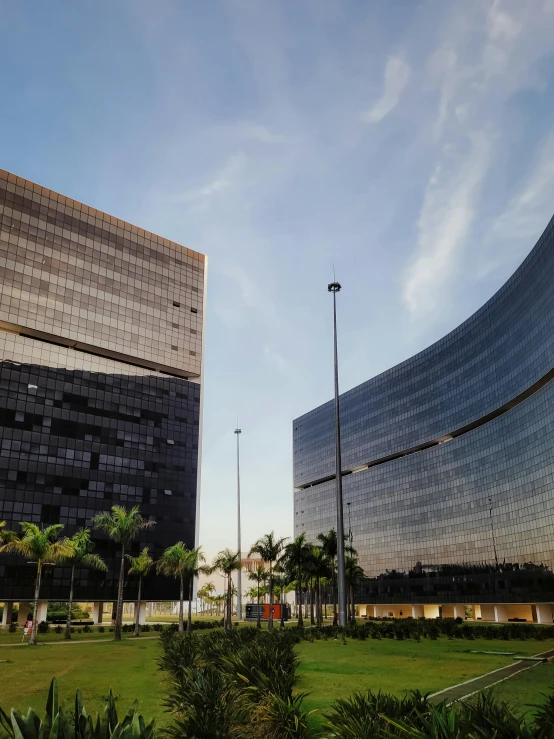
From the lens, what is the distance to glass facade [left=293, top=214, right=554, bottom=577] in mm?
93938

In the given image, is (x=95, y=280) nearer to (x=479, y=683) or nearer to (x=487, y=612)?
(x=487, y=612)

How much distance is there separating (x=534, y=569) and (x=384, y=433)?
55.7m

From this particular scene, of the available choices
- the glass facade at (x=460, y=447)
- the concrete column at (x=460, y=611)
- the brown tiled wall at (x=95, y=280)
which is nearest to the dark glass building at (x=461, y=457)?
the glass facade at (x=460, y=447)

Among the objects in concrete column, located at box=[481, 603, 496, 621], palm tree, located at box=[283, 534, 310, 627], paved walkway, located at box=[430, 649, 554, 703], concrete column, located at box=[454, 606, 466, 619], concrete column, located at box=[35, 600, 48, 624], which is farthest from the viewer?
concrete column, located at box=[454, 606, 466, 619]

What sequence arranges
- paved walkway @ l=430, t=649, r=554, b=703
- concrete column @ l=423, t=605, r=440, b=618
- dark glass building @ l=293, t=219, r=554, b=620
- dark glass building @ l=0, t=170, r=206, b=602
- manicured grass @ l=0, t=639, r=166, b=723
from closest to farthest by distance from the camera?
paved walkway @ l=430, t=649, r=554, b=703, manicured grass @ l=0, t=639, r=166, b=723, dark glass building @ l=0, t=170, r=206, b=602, dark glass building @ l=293, t=219, r=554, b=620, concrete column @ l=423, t=605, r=440, b=618

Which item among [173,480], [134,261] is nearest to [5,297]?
[134,261]

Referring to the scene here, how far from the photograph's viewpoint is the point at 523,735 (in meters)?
6.97

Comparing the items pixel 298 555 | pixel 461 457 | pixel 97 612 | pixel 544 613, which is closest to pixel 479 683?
pixel 298 555

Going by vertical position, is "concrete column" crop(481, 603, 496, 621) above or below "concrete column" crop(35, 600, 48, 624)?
below

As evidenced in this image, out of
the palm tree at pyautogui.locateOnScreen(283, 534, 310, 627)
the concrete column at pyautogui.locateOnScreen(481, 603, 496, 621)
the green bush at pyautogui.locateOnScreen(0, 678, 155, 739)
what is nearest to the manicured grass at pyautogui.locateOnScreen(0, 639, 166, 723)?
the green bush at pyautogui.locateOnScreen(0, 678, 155, 739)

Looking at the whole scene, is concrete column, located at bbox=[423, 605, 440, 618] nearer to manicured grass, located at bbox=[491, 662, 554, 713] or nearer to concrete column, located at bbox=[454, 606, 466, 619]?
concrete column, located at bbox=[454, 606, 466, 619]

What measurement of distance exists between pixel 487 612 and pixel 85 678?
102402mm

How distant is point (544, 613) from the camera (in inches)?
3730

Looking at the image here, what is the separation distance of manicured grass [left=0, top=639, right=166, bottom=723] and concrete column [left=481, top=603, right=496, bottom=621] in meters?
88.2
